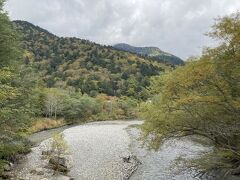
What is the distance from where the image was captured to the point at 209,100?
77.9ft

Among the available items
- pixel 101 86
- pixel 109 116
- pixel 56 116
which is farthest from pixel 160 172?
pixel 101 86

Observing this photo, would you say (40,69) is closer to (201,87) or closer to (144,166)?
(144,166)

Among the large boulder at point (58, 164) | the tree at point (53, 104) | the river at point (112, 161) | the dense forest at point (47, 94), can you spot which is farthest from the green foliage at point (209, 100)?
the tree at point (53, 104)

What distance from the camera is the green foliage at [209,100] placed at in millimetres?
23203

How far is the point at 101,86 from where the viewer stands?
163625 mm

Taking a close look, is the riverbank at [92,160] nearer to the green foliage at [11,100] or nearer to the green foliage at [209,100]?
the green foliage at [11,100]

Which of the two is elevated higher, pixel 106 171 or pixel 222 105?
pixel 222 105

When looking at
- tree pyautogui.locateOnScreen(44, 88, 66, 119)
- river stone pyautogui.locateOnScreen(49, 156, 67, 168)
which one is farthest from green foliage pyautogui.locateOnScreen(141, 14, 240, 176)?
tree pyautogui.locateOnScreen(44, 88, 66, 119)

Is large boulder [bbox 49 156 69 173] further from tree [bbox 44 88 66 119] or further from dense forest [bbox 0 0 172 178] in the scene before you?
tree [bbox 44 88 66 119]

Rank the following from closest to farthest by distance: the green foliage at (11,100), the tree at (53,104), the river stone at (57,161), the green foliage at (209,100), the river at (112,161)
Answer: the green foliage at (209,100), the green foliage at (11,100), the river at (112,161), the river stone at (57,161), the tree at (53,104)

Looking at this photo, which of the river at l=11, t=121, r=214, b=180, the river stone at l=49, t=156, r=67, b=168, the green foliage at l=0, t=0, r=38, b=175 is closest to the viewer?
the green foliage at l=0, t=0, r=38, b=175

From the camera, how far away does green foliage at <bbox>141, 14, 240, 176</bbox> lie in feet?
76.1

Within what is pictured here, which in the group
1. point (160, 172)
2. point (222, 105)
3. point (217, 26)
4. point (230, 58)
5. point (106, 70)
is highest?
point (106, 70)

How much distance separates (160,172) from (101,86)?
128699 mm
